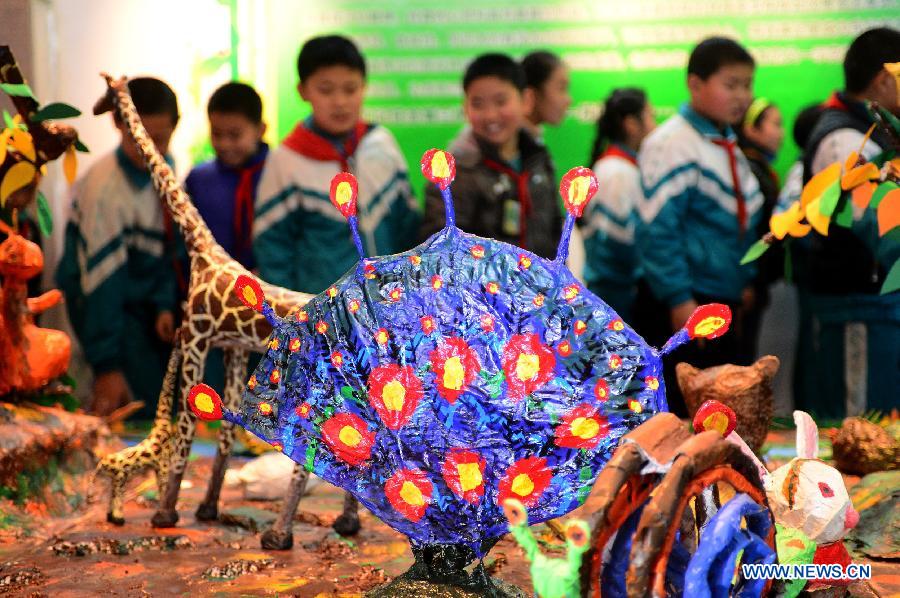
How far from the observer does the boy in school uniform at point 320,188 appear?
4402 mm

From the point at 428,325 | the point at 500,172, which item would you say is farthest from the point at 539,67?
the point at 428,325

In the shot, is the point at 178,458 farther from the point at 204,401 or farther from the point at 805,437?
the point at 805,437

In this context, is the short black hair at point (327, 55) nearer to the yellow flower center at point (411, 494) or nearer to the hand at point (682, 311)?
the hand at point (682, 311)

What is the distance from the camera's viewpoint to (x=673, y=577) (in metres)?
1.87

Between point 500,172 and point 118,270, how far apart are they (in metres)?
1.59

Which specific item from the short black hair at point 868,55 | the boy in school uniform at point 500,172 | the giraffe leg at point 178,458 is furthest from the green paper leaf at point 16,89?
the short black hair at point 868,55

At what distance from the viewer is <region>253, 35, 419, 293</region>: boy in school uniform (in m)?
4.40

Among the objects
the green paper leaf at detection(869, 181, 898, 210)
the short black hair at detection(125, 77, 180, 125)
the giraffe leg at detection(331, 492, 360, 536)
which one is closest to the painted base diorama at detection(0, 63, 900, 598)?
the giraffe leg at detection(331, 492, 360, 536)

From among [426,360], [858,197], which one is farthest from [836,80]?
[426,360]

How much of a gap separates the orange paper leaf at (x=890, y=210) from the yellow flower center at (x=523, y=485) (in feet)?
4.84

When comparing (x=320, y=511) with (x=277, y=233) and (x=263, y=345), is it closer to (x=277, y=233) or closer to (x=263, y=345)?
(x=263, y=345)

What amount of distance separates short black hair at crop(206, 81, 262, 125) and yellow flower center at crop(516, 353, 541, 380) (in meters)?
2.81

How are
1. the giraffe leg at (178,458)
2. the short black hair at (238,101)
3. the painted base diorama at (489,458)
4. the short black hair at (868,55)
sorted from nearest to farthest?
the painted base diorama at (489,458), the giraffe leg at (178,458), the short black hair at (868,55), the short black hair at (238,101)

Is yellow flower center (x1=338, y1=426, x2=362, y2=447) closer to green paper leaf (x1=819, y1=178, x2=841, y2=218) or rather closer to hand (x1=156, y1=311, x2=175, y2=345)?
green paper leaf (x1=819, y1=178, x2=841, y2=218)
